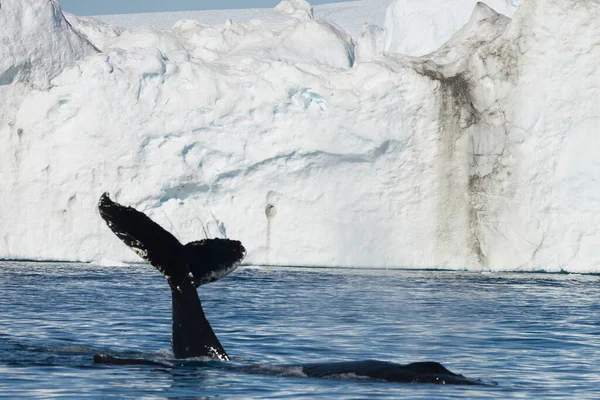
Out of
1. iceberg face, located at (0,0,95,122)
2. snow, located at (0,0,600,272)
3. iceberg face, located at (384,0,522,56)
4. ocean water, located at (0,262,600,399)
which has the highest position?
iceberg face, located at (384,0,522,56)

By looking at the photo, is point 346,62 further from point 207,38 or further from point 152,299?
point 152,299

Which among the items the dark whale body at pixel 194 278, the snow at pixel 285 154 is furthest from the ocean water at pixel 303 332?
the snow at pixel 285 154

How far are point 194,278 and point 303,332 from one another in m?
4.82

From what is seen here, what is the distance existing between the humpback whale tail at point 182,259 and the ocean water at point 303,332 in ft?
1.15

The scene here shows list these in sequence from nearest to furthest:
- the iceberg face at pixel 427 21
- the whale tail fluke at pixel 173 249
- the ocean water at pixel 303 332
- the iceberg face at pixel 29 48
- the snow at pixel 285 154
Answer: the whale tail fluke at pixel 173 249, the ocean water at pixel 303 332, the snow at pixel 285 154, the iceberg face at pixel 29 48, the iceberg face at pixel 427 21

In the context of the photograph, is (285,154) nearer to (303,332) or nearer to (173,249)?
(303,332)

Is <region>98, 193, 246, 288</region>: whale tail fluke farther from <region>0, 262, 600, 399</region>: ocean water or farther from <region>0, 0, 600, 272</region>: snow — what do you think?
<region>0, 0, 600, 272</region>: snow

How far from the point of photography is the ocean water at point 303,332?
8.62 m

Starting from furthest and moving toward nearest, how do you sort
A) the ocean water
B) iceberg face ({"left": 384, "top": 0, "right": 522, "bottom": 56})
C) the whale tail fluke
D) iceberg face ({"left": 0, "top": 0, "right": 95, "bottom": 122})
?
iceberg face ({"left": 384, "top": 0, "right": 522, "bottom": 56}), iceberg face ({"left": 0, "top": 0, "right": 95, "bottom": 122}), the ocean water, the whale tail fluke

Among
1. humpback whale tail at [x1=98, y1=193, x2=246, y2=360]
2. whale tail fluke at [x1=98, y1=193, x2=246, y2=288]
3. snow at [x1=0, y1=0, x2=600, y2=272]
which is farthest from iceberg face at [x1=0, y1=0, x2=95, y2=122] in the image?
whale tail fluke at [x1=98, y1=193, x2=246, y2=288]

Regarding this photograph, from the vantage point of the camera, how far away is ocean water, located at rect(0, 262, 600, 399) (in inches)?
339

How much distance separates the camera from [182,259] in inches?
344

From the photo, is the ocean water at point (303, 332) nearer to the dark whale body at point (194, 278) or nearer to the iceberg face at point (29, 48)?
the dark whale body at point (194, 278)

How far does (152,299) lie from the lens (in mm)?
18172
